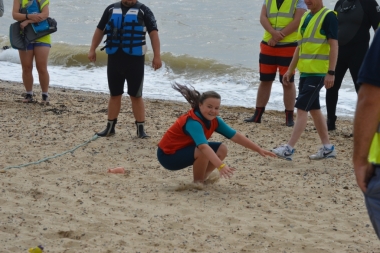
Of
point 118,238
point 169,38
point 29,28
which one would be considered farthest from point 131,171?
point 169,38

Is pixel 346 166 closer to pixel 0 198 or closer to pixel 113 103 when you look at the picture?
pixel 113 103

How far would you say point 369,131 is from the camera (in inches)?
102

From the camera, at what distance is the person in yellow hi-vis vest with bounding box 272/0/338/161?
255 inches

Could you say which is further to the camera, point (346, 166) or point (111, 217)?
point (346, 166)

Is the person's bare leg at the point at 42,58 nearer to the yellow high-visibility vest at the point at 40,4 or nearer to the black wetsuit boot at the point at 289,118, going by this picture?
the yellow high-visibility vest at the point at 40,4

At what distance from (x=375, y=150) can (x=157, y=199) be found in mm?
2885

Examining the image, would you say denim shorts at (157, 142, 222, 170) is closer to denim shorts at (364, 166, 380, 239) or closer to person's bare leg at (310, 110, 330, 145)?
person's bare leg at (310, 110, 330, 145)

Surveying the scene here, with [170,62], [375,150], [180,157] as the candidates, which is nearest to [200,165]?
[180,157]

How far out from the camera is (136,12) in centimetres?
707

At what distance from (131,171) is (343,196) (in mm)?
1971

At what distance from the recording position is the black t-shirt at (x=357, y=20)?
7688 mm

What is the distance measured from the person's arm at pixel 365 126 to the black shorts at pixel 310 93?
3.94 m

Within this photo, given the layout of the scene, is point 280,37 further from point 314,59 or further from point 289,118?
point 314,59

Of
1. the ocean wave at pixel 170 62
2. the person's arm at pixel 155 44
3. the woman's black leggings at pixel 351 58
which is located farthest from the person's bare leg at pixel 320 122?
the ocean wave at pixel 170 62
